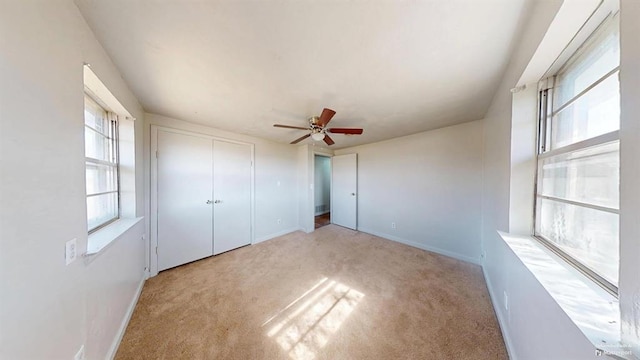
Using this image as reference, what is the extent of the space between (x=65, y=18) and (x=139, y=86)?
3.07 feet

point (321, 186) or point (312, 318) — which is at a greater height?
point (321, 186)

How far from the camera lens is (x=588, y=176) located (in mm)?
877

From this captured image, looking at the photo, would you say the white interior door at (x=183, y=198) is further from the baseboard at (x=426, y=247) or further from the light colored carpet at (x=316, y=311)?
the baseboard at (x=426, y=247)

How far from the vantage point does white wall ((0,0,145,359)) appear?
63 centimetres

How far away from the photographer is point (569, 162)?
1.01 m

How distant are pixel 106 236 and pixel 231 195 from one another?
1.77 metres

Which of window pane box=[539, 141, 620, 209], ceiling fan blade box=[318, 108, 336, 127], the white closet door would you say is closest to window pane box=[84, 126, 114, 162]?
the white closet door

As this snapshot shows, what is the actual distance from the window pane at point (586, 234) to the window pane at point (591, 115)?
14.6 inches

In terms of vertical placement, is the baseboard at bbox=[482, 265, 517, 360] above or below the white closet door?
below

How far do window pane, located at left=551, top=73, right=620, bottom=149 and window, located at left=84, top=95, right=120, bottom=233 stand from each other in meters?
2.91

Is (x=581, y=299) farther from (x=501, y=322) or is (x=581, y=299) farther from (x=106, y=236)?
(x=106, y=236)

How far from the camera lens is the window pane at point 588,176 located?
2.39 feet

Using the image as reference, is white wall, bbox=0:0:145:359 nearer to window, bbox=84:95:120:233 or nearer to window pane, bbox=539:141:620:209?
window, bbox=84:95:120:233

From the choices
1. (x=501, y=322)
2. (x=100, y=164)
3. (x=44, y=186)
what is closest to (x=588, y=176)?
(x=501, y=322)
